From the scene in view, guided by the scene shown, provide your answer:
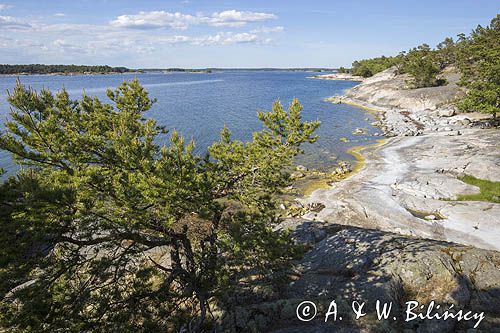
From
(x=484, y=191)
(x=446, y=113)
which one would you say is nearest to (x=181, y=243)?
(x=484, y=191)

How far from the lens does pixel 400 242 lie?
55.3 feet

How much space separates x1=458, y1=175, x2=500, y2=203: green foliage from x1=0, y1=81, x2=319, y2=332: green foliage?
2223cm

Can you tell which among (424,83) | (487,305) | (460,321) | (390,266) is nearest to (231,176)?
(390,266)

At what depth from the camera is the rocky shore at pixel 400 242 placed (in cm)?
1276

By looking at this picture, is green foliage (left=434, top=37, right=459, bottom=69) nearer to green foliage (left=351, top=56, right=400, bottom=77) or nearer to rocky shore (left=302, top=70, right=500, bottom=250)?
green foliage (left=351, top=56, right=400, bottom=77)

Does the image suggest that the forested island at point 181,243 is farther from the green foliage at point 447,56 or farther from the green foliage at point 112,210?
the green foliage at point 447,56

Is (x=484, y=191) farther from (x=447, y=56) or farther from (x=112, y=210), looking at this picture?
(x=447, y=56)

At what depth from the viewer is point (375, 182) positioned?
3316 cm

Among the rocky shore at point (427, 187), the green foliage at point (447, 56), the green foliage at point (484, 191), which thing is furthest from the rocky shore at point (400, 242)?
the green foliage at point (447, 56)

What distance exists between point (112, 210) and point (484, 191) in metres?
31.1

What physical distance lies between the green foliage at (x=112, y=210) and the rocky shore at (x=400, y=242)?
113 inches

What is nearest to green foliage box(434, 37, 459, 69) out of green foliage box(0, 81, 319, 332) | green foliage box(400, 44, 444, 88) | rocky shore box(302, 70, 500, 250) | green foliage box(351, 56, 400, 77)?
green foliage box(400, 44, 444, 88)

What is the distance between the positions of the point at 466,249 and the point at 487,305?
11.4 ft

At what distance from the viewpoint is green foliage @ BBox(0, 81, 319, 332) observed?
8.56 m
